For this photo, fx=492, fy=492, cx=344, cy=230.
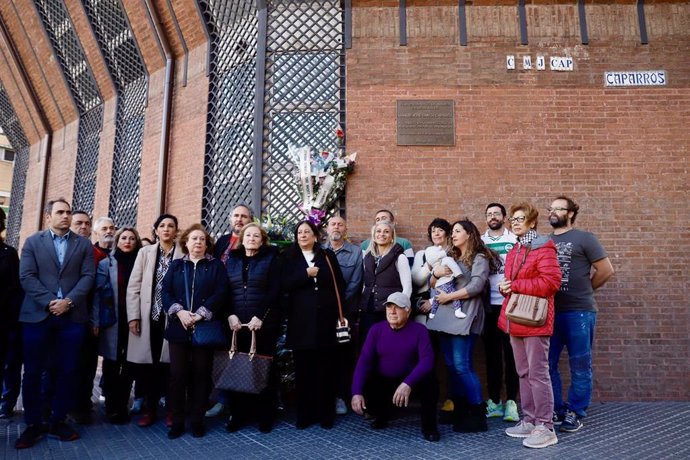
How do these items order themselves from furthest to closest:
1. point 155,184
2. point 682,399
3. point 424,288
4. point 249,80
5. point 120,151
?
point 120,151, point 155,184, point 249,80, point 682,399, point 424,288

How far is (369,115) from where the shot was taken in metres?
6.70

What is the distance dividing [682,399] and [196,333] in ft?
19.1

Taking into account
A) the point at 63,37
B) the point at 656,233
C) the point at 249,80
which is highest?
the point at 63,37

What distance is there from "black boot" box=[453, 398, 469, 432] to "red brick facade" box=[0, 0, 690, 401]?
2.29 m

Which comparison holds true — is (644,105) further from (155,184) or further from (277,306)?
(155,184)

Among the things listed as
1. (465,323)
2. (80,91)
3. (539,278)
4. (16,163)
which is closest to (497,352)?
(465,323)

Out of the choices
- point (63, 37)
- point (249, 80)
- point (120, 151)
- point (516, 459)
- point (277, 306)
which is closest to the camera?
point (516, 459)

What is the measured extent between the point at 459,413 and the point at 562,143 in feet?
13.0

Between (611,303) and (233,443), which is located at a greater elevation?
(611,303)

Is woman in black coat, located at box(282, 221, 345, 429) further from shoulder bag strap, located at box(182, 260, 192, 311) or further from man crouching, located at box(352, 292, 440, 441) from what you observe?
shoulder bag strap, located at box(182, 260, 192, 311)

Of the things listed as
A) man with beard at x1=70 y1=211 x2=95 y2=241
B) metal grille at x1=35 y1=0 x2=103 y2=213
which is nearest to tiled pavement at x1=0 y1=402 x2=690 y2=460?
man with beard at x1=70 y1=211 x2=95 y2=241

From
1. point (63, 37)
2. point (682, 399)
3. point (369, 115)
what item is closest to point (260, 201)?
point (369, 115)

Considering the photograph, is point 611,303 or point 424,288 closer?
point 424,288

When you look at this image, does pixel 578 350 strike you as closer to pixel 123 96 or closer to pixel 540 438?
pixel 540 438
